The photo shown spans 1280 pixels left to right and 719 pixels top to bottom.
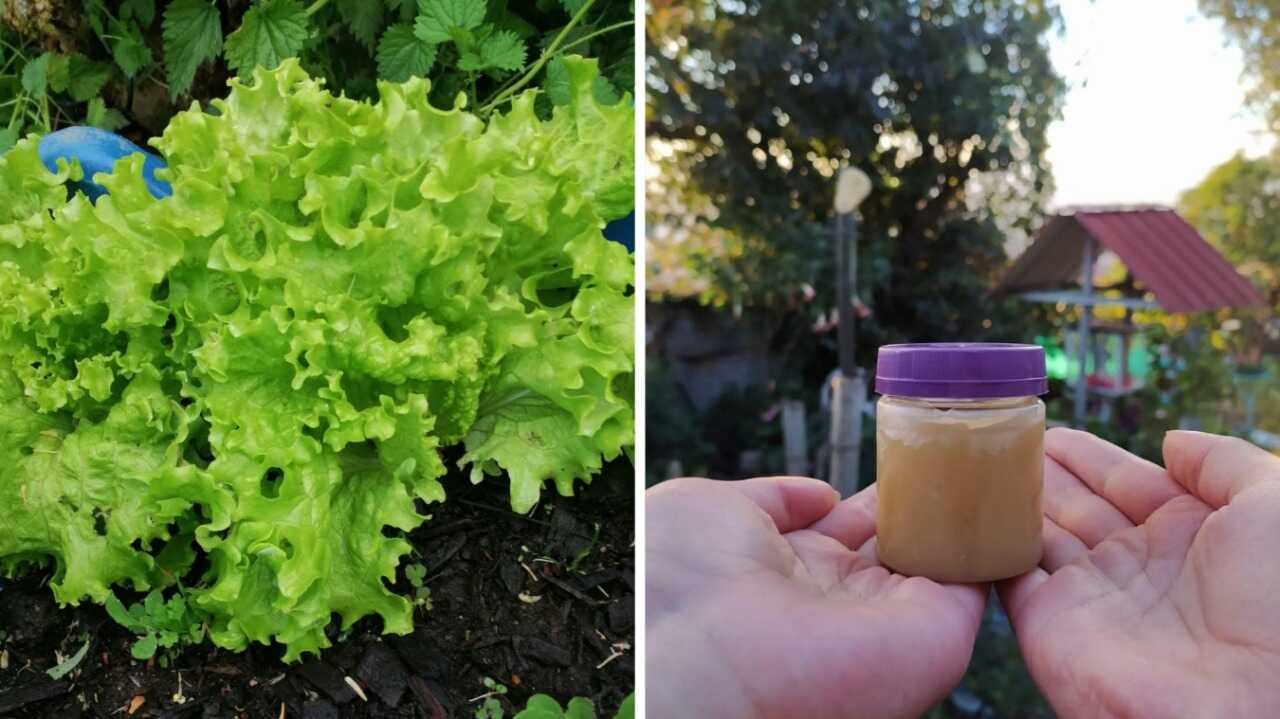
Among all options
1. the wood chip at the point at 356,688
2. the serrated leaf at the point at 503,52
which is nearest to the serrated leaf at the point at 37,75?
the serrated leaf at the point at 503,52

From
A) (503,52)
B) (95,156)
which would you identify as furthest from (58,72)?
(503,52)

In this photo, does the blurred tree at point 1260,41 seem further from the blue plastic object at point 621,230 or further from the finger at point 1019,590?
the finger at point 1019,590

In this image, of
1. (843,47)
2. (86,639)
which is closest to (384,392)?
(86,639)

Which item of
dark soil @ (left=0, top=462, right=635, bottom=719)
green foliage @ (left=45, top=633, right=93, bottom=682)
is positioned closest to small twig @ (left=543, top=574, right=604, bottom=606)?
dark soil @ (left=0, top=462, right=635, bottom=719)

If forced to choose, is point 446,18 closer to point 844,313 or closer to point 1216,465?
point 844,313

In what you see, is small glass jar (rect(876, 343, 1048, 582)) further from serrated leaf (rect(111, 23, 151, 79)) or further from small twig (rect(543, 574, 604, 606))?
serrated leaf (rect(111, 23, 151, 79))

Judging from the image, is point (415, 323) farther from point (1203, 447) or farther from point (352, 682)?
point (1203, 447)
